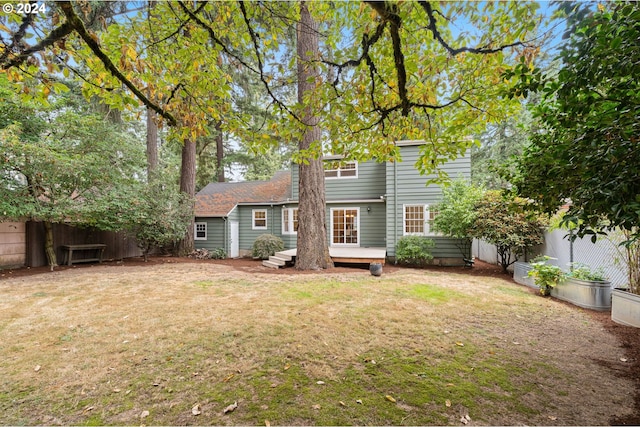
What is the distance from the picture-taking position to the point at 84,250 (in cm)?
1096

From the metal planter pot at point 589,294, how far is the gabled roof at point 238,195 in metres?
10.6

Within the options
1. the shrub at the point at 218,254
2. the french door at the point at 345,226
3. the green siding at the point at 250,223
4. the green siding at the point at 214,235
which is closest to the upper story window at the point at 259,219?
the green siding at the point at 250,223

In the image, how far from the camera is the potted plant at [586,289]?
5.27m

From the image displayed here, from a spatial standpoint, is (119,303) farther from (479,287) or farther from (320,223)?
(479,287)

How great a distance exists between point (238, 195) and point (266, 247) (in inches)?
169

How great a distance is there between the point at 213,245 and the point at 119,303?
349 inches

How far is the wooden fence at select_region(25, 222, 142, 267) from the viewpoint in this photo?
942 centimetres

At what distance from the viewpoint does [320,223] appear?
948 centimetres

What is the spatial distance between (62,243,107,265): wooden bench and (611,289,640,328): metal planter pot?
1513 cm

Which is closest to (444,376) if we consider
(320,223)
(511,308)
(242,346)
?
(242,346)

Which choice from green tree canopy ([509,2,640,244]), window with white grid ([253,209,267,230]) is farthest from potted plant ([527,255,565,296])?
window with white grid ([253,209,267,230])

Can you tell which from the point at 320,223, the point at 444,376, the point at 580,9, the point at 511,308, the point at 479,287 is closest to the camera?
the point at 580,9

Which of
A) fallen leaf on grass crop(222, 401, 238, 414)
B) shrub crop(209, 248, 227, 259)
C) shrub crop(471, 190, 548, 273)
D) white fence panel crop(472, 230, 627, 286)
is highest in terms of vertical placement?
shrub crop(471, 190, 548, 273)

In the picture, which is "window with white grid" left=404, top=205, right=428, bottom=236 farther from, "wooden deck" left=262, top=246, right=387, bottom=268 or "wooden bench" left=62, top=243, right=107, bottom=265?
"wooden bench" left=62, top=243, right=107, bottom=265
